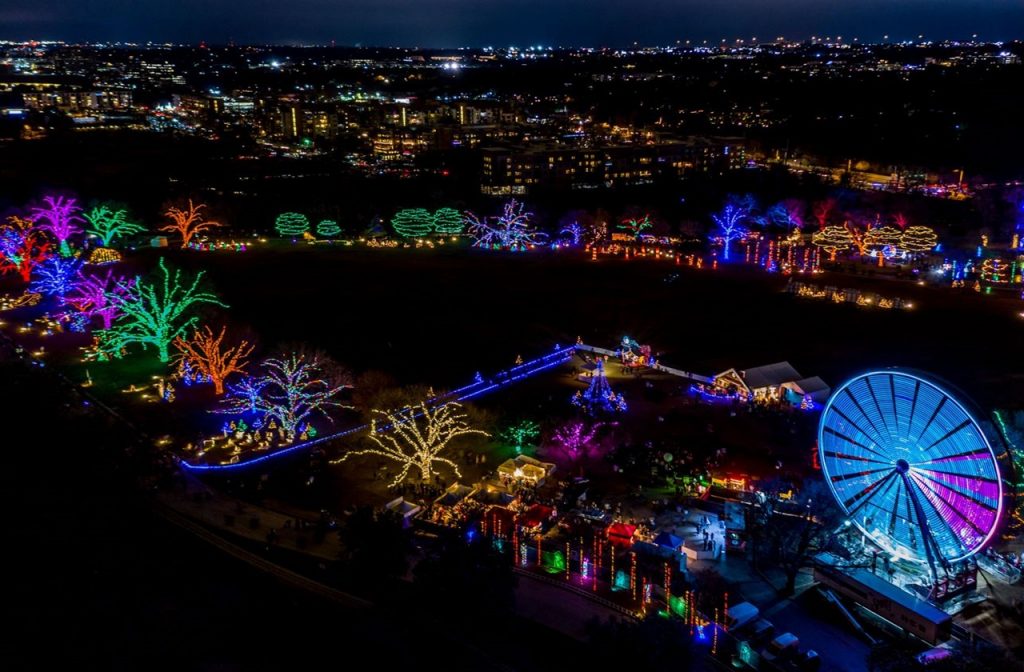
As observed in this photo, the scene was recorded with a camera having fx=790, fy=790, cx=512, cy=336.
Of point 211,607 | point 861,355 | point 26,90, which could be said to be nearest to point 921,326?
point 861,355

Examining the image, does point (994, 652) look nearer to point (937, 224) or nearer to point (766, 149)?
point (937, 224)

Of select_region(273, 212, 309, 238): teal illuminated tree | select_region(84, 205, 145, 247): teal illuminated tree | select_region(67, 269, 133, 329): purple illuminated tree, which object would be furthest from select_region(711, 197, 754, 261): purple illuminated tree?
select_region(84, 205, 145, 247): teal illuminated tree

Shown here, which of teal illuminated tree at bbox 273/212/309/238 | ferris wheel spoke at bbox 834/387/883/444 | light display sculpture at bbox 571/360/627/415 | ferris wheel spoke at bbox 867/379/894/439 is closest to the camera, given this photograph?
ferris wheel spoke at bbox 867/379/894/439

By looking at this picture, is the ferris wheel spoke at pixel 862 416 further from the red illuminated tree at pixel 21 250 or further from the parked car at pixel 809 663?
the red illuminated tree at pixel 21 250

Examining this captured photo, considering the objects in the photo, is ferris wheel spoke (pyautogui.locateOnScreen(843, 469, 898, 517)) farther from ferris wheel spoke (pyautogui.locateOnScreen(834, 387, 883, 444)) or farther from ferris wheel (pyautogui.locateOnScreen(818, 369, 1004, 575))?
ferris wheel spoke (pyautogui.locateOnScreen(834, 387, 883, 444))

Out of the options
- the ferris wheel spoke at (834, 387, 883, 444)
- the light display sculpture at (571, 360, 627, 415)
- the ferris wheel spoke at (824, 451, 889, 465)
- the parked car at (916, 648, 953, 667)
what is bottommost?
the parked car at (916, 648, 953, 667)

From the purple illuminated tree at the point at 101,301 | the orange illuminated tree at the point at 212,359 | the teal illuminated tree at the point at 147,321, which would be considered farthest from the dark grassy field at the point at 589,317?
the purple illuminated tree at the point at 101,301

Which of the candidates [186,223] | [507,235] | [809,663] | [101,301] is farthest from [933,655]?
[186,223]
